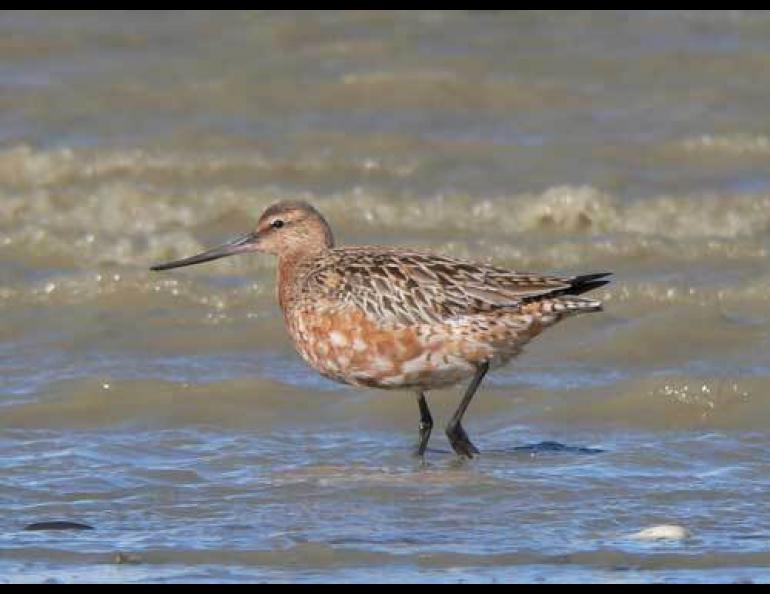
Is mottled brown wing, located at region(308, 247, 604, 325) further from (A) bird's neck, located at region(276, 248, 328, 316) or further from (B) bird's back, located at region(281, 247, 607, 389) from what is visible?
(A) bird's neck, located at region(276, 248, 328, 316)

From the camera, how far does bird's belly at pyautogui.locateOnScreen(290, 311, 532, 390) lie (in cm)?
915

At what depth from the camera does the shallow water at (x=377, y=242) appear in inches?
306

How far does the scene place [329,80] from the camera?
15016 mm

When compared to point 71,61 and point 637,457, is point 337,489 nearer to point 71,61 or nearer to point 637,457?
point 637,457

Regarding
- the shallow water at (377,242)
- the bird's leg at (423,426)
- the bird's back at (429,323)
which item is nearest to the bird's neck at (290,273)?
the bird's back at (429,323)

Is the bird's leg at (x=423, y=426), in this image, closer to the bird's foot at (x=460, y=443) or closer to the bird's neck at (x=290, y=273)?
the bird's foot at (x=460, y=443)

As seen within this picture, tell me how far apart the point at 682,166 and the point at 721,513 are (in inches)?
244

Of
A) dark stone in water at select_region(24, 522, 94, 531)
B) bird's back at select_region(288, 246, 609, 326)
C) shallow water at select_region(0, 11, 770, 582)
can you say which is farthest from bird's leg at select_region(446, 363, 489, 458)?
dark stone in water at select_region(24, 522, 94, 531)

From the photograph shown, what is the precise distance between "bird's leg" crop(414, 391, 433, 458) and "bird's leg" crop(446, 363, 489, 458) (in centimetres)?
10

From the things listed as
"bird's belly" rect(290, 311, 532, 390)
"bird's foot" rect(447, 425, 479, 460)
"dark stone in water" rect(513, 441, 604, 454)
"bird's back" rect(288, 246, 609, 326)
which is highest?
"bird's back" rect(288, 246, 609, 326)

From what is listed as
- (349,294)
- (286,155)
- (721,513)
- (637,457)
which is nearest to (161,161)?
(286,155)

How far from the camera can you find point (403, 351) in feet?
30.0

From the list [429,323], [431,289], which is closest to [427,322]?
[429,323]

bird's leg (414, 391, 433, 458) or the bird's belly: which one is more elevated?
the bird's belly
